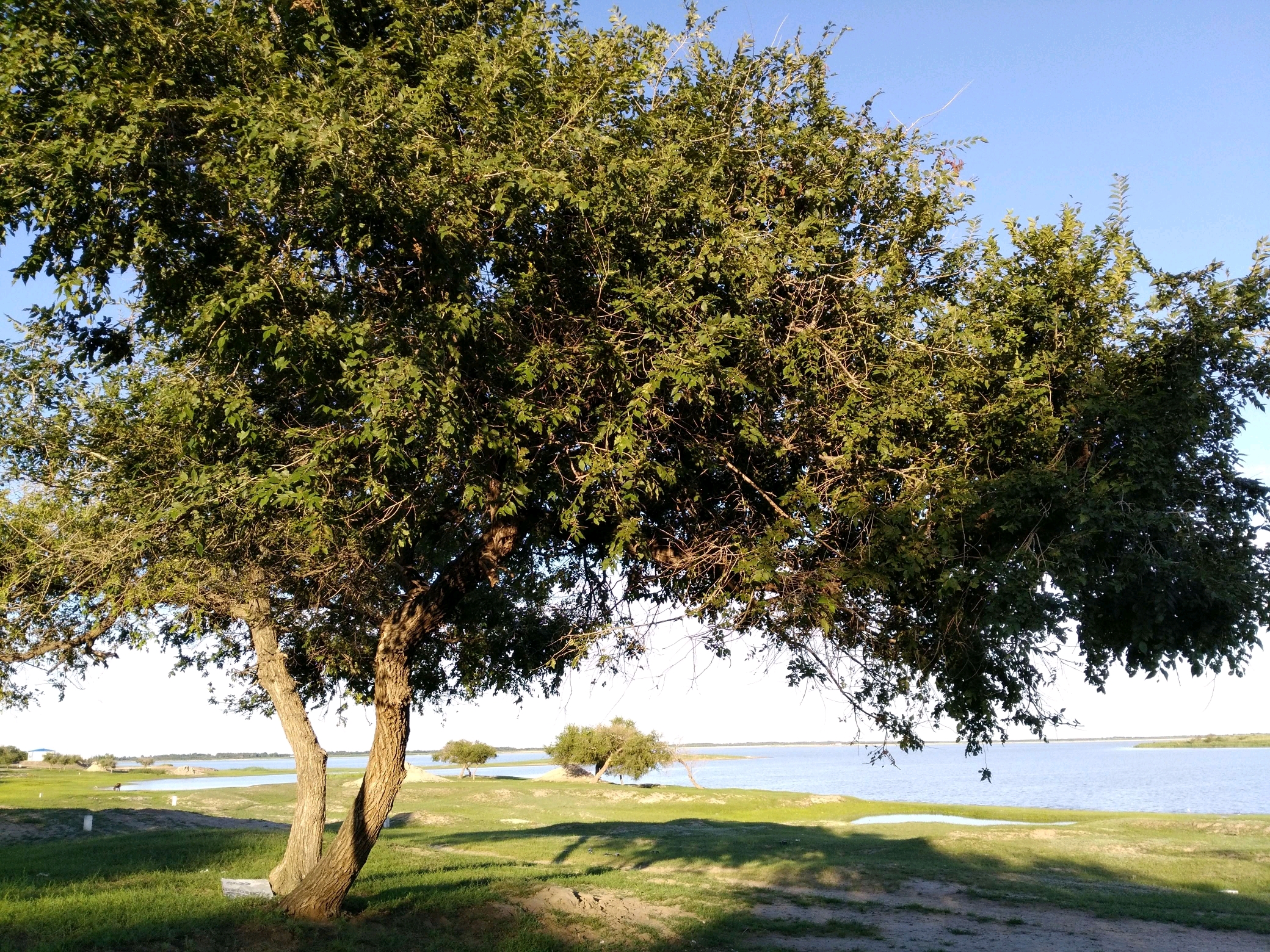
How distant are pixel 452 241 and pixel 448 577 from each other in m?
4.64

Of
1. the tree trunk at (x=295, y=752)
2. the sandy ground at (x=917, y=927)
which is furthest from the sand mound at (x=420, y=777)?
the tree trunk at (x=295, y=752)

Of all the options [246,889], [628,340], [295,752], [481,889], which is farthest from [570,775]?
[628,340]

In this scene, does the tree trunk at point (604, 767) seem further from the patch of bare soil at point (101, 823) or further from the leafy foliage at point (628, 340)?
the leafy foliage at point (628, 340)

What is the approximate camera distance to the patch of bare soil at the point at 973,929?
12.7 metres

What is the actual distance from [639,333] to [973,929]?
11.1m

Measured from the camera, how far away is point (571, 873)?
1773 cm

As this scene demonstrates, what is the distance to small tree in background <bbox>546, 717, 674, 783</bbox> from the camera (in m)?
65.4

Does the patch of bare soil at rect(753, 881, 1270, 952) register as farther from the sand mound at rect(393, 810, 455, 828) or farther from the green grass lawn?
the sand mound at rect(393, 810, 455, 828)

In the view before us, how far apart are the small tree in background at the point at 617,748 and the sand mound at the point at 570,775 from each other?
135 cm

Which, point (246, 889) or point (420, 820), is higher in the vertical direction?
point (246, 889)

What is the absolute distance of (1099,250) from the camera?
9047 mm

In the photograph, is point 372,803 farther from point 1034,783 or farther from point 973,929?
point 1034,783

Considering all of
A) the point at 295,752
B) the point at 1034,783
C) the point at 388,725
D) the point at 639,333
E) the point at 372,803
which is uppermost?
the point at 639,333

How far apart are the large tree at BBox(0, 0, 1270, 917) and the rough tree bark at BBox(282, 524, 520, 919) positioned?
0.06 meters
